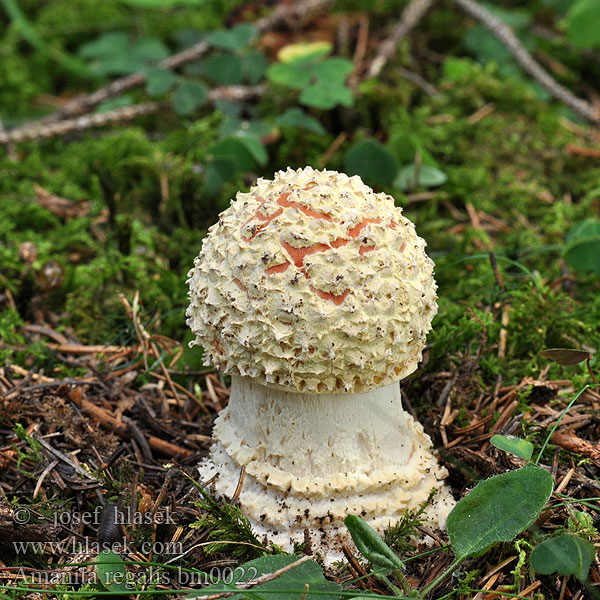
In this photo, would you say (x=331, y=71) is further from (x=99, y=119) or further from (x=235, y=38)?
(x=99, y=119)

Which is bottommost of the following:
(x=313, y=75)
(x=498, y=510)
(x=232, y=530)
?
(x=232, y=530)

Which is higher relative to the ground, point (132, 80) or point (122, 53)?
point (122, 53)

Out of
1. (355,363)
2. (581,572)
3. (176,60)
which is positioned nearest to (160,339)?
(355,363)

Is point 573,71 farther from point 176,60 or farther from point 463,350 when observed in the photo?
point 463,350

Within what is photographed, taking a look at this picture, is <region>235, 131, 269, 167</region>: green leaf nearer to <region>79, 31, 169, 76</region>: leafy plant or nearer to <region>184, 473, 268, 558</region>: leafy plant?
<region>79, 31, 169, 76</region>: leafy plant

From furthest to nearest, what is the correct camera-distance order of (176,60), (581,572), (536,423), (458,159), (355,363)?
(176,60), (458,159), (536,423), (355,363), (581,572)

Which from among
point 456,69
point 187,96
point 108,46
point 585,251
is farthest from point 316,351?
point 108,46
